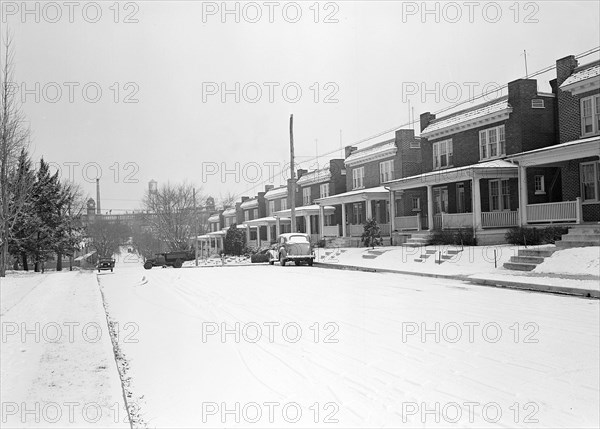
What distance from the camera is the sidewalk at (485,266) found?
603 inches

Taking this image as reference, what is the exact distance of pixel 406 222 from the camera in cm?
3334

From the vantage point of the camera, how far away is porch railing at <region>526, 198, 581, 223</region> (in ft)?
72.7

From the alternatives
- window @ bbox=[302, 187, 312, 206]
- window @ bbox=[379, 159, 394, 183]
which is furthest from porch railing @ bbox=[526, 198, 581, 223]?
window @ bbox=[302, 187, 312, 206]

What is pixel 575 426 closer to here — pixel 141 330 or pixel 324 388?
pixel 324 388

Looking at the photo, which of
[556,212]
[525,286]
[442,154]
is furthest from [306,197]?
[525,286]

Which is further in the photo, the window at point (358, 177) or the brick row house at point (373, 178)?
the window at point (358, 177)

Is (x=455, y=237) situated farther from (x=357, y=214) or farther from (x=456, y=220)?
(x=357, y=214)

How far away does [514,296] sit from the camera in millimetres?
13789

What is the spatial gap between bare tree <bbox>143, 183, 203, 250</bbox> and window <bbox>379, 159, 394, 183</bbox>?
27116mm

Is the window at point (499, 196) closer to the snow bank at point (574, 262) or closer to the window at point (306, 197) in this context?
the snow bank at point (574, 262)

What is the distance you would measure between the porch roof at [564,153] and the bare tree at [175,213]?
43004 mm

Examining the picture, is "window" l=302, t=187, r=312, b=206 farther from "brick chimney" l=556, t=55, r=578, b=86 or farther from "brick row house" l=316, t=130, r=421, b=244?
"brick chimney" l=556, t=55, r=578, b=86

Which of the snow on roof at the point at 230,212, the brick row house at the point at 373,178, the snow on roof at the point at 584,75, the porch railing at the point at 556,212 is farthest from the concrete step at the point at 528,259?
the snow on roof at the point at 230,212

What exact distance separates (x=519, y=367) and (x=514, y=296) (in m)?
6.93
